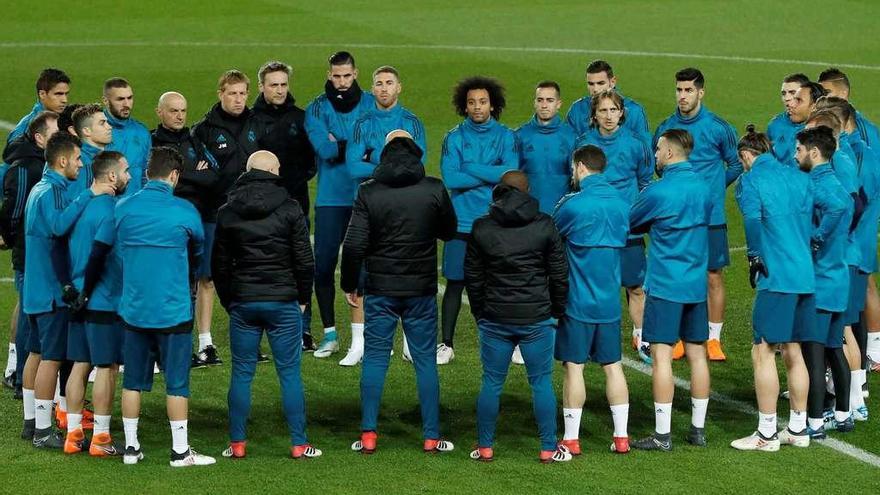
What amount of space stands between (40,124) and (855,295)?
585cm

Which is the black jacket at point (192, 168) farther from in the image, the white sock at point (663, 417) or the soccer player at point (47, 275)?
the white sock at point (663, 417)

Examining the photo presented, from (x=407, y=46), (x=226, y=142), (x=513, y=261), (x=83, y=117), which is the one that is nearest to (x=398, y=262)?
(x=513, y=261)

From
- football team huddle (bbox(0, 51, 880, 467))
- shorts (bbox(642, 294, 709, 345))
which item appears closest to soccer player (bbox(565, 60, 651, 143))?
football team huddle (bbox(0, 51, 880, 467))

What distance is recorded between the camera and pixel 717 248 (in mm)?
12234

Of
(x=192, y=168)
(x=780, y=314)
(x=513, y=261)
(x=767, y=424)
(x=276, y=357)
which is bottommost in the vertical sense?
(x=767, y=424)

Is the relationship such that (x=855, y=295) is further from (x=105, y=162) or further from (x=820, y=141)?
(x=105, y=162)

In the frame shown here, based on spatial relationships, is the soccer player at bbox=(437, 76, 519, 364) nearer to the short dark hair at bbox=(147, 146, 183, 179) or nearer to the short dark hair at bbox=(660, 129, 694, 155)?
the short dark hair at bbox=(660, 129, 694, 155)

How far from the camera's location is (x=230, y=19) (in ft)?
102

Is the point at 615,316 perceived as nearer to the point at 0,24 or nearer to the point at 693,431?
the point at 693,431

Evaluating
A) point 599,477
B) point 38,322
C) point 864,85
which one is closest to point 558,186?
point 599,477

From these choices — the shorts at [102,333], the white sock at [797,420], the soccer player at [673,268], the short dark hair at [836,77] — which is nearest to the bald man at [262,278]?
the shorts at [102,333]

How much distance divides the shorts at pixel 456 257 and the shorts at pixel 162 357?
3031 mm

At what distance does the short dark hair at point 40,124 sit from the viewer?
34.6ft

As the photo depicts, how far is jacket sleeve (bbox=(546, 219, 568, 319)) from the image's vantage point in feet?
30.5
